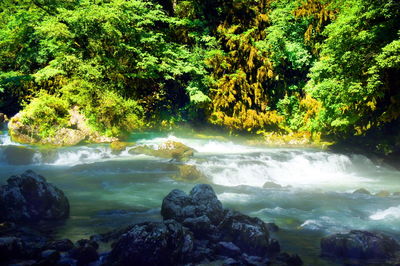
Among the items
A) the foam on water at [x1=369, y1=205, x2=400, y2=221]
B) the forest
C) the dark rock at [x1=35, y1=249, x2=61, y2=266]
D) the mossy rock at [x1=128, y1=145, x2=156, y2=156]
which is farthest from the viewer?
the forest

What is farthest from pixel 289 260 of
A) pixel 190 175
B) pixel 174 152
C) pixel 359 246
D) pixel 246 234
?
pixel 174 152

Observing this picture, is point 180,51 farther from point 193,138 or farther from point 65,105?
point 65,105

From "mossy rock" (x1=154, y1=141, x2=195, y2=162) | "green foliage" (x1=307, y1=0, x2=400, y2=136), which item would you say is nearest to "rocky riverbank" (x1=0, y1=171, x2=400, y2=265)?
"mossy rock" (x1=154, y1=141, x2=195, y2=162)

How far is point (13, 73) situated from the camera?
24.2 meters

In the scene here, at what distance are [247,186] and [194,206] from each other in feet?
16.1

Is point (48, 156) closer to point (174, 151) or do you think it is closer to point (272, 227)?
point (174, 151)

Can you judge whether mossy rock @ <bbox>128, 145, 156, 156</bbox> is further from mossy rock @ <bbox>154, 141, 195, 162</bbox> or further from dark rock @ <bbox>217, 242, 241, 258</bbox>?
dark rock @ <bbox>217, 242, 241, 258</bbox>

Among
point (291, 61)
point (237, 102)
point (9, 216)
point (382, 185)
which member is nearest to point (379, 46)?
point (382, 185)

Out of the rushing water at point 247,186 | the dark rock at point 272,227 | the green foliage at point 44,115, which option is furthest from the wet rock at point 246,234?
the green foliage at point 44,115

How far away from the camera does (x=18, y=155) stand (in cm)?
1673

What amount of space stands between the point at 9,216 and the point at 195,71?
17.6 meters

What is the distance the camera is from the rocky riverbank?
20.3ft

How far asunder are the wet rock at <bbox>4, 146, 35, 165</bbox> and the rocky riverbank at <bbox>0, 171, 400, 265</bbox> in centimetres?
851

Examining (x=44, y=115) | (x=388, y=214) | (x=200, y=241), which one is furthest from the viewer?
(x=44, y=115)
